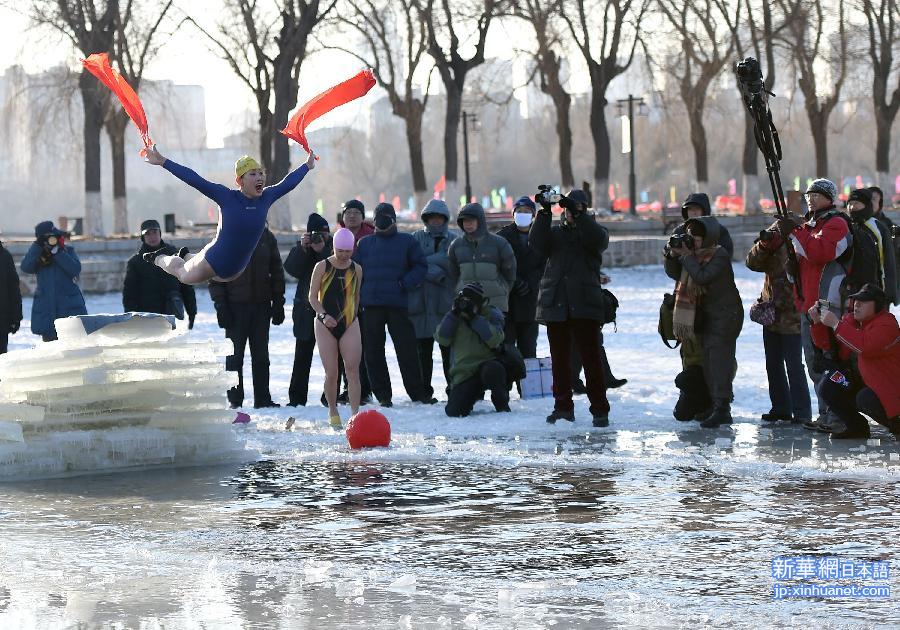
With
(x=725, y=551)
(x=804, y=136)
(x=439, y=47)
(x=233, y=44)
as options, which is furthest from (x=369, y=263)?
(x=804, y=136)

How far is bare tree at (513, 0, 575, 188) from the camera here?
1784 inches

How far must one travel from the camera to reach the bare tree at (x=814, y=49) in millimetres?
47812

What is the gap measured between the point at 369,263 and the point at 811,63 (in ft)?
124

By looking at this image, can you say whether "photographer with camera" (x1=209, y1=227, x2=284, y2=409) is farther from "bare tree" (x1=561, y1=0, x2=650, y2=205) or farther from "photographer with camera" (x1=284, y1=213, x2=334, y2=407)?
"bare tree" (x1=561, y1=0, x2=650, y2=205)

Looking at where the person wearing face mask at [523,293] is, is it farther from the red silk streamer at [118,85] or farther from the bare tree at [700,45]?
the bare tree at [700,45]

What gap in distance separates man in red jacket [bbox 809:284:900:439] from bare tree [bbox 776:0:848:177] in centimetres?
3676

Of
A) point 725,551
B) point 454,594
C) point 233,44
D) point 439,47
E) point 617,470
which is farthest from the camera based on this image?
point 233,44

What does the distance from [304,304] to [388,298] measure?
74 cm

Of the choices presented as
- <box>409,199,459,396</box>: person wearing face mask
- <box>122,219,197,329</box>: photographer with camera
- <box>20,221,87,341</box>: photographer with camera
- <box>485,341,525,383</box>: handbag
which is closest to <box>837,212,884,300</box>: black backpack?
<box>485,341,525,383</box>: handbag

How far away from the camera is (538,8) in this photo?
45344mm

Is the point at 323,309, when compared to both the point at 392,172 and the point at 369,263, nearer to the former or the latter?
the point at 369,263

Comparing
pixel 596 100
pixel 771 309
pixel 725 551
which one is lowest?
pixel 725 551

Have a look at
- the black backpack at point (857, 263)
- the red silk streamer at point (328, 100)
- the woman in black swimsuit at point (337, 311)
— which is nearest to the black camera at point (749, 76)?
the black backpack at point (857, 263)

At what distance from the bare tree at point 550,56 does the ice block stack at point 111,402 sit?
112 ft
